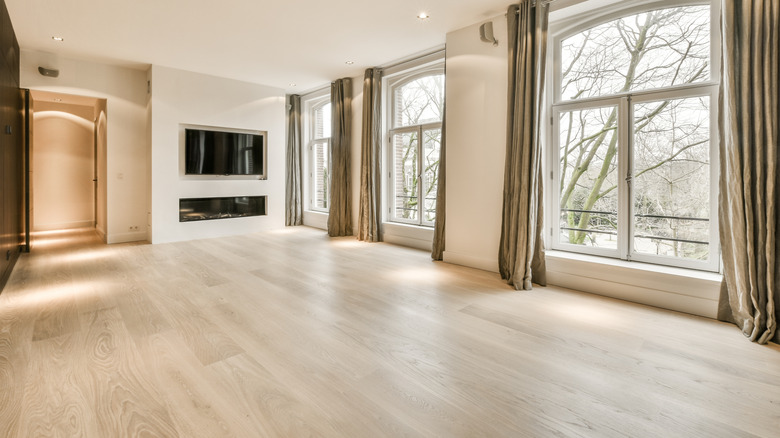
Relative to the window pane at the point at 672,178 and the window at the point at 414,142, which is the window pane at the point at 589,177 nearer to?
the window pane at the point at 672,178

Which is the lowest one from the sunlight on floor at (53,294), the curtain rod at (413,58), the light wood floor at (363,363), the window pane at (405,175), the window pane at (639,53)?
the light wood floor at (363,363)

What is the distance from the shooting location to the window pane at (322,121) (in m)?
7.79

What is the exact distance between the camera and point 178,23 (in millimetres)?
4328

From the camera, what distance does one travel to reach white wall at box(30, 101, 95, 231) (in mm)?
7484

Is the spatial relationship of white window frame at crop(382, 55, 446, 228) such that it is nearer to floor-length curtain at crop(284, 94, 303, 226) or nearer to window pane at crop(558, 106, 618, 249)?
window pane at crop(558, 106, 618, 249)

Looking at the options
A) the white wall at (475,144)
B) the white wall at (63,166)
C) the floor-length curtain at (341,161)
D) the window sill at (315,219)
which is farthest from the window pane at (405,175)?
the white wall at (63,166)

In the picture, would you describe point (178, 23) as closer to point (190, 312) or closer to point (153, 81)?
point (153, 81)

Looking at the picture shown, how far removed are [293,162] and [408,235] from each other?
357 centimetres

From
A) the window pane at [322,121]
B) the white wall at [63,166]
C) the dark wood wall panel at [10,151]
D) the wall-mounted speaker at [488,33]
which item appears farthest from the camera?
the window pane at [322,121]

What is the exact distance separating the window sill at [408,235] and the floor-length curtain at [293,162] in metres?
2.77

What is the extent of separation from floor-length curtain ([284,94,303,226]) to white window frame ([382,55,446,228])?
106 inches

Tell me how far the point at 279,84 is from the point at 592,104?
5580mm

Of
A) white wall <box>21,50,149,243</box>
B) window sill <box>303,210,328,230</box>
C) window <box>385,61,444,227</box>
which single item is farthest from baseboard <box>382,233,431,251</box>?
white wall <box>21,50,149,243</box>

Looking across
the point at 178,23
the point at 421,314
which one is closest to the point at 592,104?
the point at 421,314
